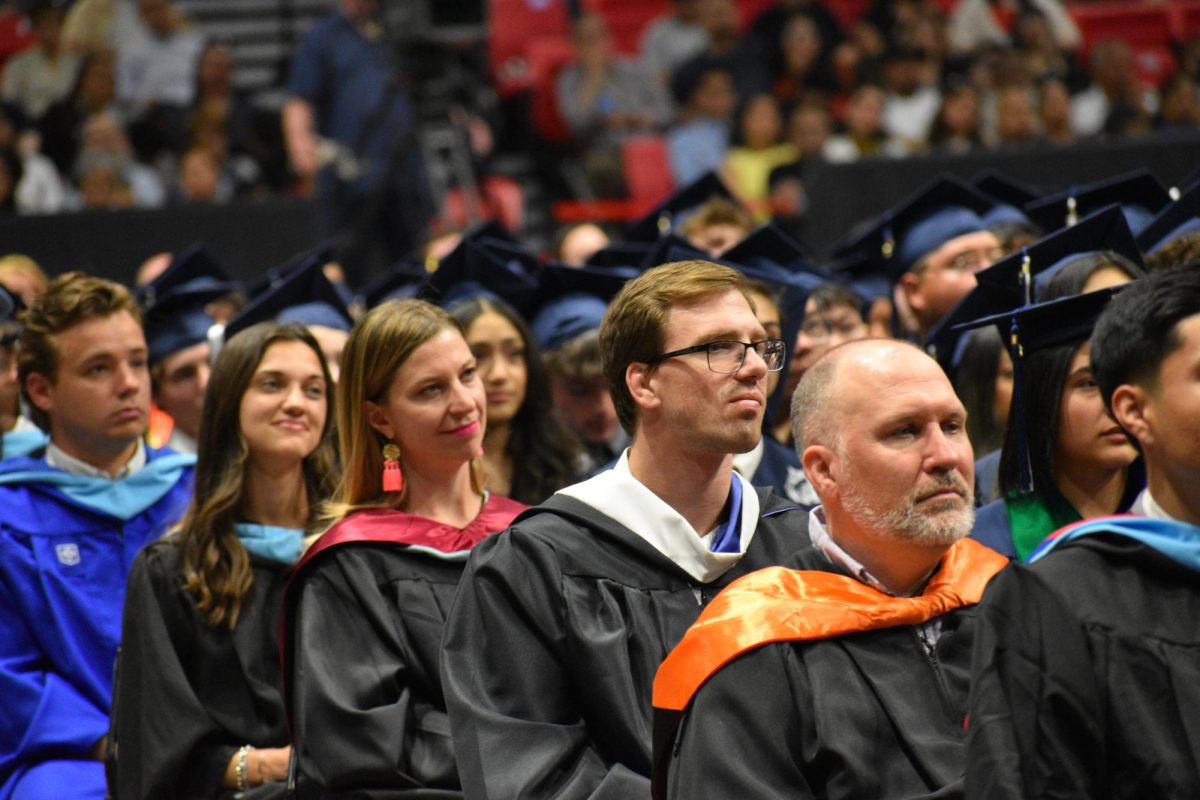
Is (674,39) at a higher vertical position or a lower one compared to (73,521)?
higher

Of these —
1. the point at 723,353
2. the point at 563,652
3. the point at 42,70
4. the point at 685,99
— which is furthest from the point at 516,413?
the point at 42,70

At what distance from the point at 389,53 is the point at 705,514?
904 centimetres

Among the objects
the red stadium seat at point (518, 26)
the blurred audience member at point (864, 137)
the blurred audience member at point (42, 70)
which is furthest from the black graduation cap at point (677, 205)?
the blurred audience member at point (42, 70)

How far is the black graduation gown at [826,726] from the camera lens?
2.75 m

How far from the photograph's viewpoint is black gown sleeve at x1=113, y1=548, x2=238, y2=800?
412cm

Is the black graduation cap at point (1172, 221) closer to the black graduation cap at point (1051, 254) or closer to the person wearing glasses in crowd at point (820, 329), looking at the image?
the black graduation cap at point (1051, 254)

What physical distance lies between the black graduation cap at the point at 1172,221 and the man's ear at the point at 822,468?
246cm

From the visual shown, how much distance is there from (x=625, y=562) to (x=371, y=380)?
1071 millimetres

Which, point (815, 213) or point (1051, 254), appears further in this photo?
point (815, 213)

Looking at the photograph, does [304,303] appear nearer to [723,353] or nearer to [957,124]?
[723,353]

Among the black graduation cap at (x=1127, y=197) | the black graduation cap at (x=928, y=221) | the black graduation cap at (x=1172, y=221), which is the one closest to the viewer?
the black graduation cap at (x=1172, y=221)

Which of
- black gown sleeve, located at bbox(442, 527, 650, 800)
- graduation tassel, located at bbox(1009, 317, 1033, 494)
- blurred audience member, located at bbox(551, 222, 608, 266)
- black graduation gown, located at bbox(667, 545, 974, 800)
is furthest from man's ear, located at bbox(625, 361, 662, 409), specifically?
blurred audience member, located at bbox(551, 222, 608, 266)

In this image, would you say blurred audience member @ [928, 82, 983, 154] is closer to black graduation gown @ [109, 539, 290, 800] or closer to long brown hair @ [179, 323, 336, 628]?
long brown hair @ [179, 323, 336, 628]

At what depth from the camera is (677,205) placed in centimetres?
752
